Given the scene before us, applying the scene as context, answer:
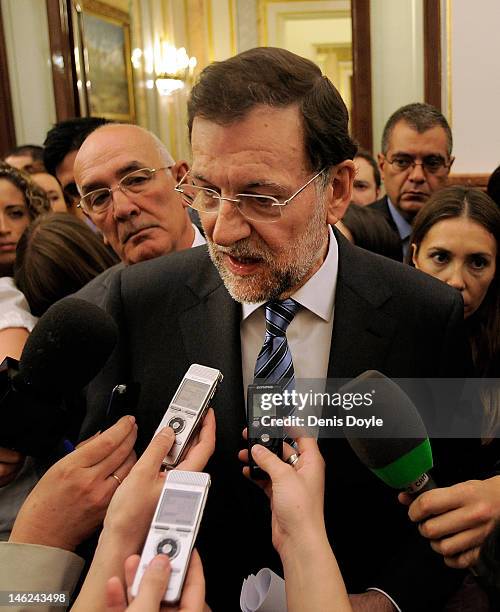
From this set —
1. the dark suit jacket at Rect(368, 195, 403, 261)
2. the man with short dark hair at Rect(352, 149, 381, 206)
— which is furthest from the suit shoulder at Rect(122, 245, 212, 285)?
the man with short dark hair at Rect(352, 149, 381, 206)

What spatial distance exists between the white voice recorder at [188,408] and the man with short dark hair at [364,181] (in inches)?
97.7

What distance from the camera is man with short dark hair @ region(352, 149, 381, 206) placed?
129 inches

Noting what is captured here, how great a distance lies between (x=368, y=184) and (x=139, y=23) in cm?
402

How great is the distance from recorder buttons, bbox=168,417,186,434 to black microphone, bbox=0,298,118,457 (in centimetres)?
15

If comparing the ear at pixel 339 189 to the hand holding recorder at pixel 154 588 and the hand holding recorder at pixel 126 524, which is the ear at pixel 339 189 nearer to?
the hand holding recorder at pixel 126 524

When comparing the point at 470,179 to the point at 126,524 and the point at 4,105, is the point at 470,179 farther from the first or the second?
the point at 126,524

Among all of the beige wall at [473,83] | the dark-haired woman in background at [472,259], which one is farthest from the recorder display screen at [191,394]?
the beige wall at [473,83]

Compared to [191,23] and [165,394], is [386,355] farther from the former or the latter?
[191,23]

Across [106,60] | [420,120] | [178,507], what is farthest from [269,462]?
[106,60]

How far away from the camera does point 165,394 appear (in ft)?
3.96

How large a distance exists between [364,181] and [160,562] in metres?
2.84

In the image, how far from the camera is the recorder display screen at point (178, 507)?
2.48ft

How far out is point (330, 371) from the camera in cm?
116

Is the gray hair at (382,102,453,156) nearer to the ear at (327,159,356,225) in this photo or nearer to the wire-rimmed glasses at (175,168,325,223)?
the ear at (327,159,356,225)
